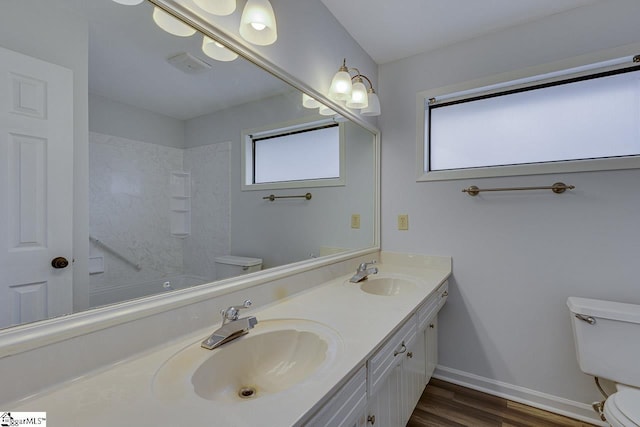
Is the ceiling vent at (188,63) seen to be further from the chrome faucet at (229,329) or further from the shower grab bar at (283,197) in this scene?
the chrome faucet at (229,329)

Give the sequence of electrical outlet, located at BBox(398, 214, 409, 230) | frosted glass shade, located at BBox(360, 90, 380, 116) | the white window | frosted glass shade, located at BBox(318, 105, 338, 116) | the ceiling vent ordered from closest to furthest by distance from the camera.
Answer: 1. the ceiling vent
2. the white window
3. frosted glass shade, located at BBox(318, 105, 338, 116)
4. frosted glass shade, located at BBox(360, 90, 380, 116)
5. electrical outlet, located at BBox(398, 214, 409, 230)

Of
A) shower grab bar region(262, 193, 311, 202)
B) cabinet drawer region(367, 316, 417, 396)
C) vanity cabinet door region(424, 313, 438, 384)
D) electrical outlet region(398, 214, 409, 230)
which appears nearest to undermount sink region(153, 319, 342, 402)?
cabinet drawer region(367, 316, 417, 396)

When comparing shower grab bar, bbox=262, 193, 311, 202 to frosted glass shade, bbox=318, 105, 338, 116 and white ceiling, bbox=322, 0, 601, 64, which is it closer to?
frosted glass shade, bbox=318, 105, 338, 116

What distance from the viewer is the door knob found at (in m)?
0.71

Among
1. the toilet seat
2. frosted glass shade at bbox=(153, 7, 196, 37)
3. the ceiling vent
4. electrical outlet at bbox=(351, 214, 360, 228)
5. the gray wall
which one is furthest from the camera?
electrical outlet at bbox=(351, 214, 360, 228)

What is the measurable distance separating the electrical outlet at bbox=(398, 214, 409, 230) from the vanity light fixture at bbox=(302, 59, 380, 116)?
78cm

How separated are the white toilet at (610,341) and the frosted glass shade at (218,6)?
2.10 meters

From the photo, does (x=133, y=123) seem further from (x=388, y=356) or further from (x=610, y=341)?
(x=610, y=341)

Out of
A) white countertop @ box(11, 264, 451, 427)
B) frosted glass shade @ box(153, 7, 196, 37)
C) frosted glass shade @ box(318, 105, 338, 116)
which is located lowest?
white countertop @ box(11, 264, 451, 427)

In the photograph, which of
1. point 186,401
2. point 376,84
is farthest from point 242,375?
point 376,84

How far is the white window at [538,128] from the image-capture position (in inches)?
61.9

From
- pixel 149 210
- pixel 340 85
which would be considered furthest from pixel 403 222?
pixel 149 210

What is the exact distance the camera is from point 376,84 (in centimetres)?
222

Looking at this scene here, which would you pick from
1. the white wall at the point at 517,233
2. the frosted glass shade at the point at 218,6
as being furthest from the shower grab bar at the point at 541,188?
the frosted glass shade at the point at 218,6
